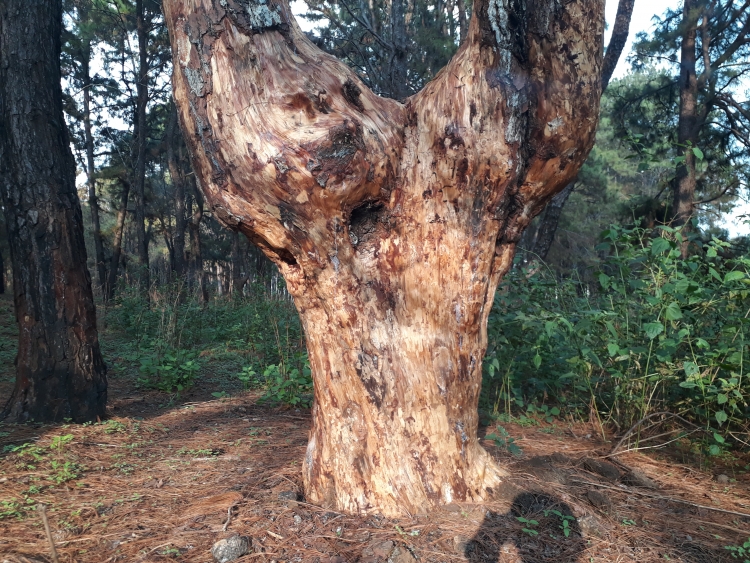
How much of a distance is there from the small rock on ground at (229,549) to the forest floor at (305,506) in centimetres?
3

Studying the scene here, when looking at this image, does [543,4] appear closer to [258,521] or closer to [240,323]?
[258,521]

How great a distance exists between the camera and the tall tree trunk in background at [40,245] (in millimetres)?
3975

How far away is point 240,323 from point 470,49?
7.05 metres

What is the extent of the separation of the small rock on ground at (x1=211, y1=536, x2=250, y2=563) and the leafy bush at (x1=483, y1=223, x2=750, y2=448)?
189 cm

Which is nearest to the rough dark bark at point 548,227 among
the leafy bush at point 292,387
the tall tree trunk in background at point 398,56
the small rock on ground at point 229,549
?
the tall tree trunk in background at point 398,56

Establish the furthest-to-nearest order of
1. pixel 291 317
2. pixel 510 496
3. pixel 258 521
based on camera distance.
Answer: pixel 291 317
pixel 510 496
pixel 258 521

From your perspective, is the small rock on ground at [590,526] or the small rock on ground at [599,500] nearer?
the small rock on ground at [590,526]

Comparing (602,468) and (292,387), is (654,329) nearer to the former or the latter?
(602,468)

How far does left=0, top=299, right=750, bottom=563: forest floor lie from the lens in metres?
2.16

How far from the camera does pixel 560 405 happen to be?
4.29m

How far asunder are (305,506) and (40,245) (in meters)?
3.01

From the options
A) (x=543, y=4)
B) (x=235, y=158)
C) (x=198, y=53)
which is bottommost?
(x=235, y=158)

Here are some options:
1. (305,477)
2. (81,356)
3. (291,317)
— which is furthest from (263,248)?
(291,317)

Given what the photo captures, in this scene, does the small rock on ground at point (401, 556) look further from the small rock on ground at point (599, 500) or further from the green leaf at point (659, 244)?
the green leaf at point (659, 244)
